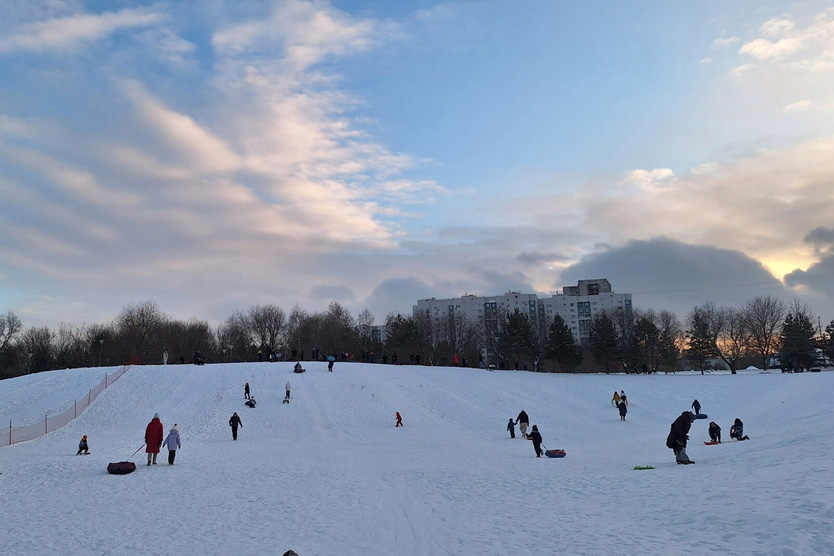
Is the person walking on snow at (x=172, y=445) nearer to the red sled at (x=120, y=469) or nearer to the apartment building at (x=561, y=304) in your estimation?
the red sled at (x=120, y=469)

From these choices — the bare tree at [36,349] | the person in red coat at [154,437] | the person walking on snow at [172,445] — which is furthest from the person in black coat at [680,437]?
the bare tree at [36,349]

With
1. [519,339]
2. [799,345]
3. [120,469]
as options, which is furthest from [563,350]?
[120,469]

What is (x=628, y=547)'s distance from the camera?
959 centimetres

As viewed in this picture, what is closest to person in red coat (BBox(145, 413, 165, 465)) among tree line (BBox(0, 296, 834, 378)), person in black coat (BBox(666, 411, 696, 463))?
person in black coat (BBox(666, 411, 696, 463))

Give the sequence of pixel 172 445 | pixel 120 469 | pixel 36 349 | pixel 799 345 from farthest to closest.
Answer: pixel 36 349, pixel 799 345, pixel 172 445, pixel 120 469

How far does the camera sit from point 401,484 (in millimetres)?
16984

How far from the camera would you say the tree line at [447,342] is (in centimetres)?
7344

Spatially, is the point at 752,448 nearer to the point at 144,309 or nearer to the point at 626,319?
A: the point at 626,319

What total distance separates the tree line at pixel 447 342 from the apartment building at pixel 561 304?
43908 millimetres

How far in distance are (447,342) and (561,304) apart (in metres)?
76.8

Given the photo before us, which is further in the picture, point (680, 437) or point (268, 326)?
point (268, 326)

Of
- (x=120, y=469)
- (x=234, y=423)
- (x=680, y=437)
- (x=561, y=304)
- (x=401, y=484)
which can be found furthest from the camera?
(x=561, y=304)

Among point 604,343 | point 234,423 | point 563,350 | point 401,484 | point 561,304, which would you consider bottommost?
point 401,484

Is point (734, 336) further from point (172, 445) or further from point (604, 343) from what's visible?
point (172, 445)
